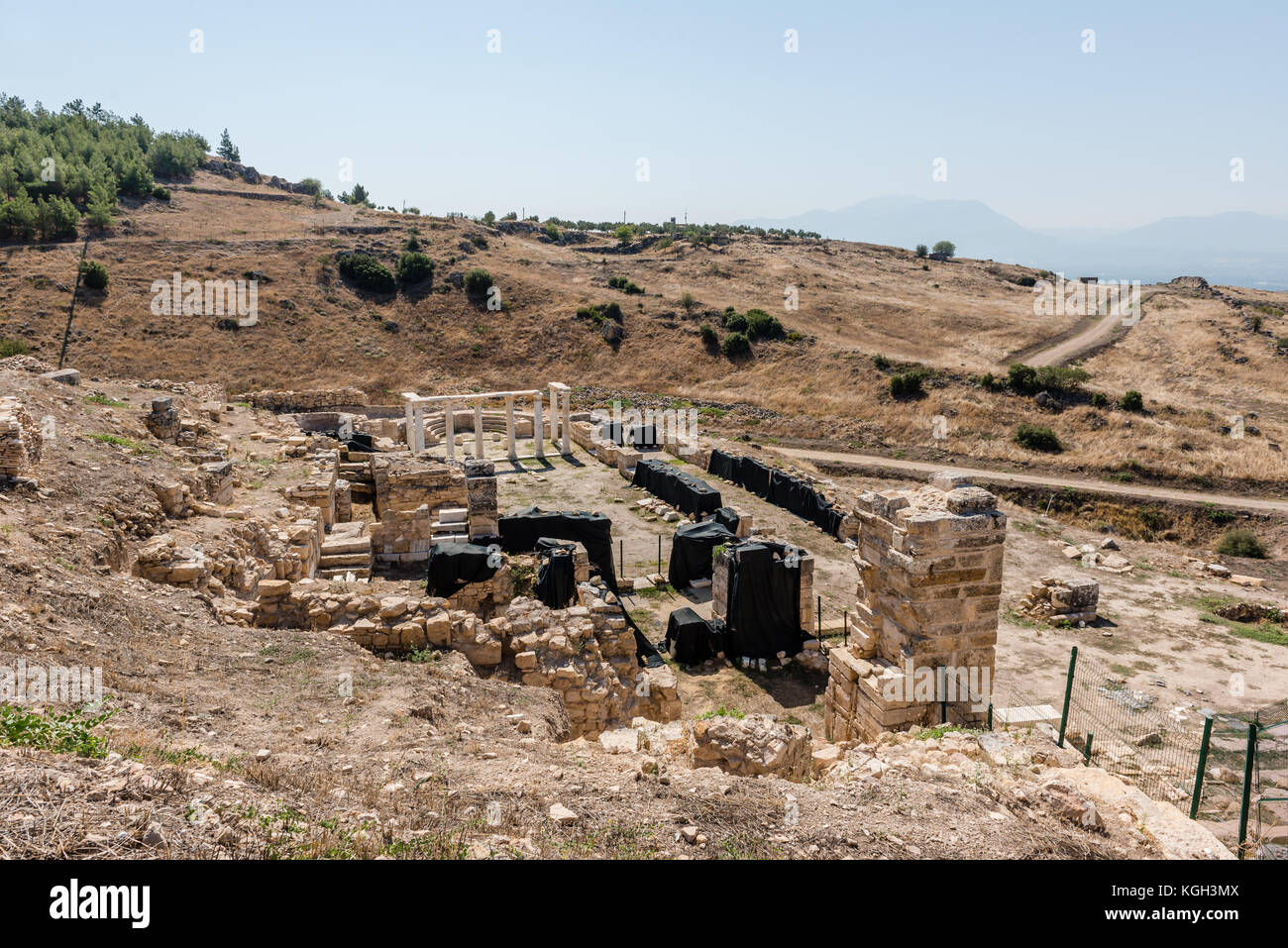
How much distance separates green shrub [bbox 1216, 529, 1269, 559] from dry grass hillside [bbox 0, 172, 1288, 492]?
5098 mm

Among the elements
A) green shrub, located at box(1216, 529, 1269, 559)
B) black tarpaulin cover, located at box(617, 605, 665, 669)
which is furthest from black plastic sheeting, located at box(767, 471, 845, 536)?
green shrub, located at box(1216, 529, 1269, 559)

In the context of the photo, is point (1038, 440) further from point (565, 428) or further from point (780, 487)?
point (565, 428)

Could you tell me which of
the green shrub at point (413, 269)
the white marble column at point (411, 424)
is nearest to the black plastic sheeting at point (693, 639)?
the white marble column at point (411, 424)

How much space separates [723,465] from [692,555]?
10.0 metres

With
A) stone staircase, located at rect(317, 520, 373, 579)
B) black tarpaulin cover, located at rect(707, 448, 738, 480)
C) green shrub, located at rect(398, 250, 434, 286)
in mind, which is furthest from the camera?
green shrub, located at rect(398, 250, 434, 286)

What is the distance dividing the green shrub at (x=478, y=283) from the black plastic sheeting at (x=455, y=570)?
44.4m

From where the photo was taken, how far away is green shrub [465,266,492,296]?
52.9 meters

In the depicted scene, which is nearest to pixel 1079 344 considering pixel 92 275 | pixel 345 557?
pixel 345 557

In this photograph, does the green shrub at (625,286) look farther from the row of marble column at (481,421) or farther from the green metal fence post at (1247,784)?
the green metal fence post at (1247,784)

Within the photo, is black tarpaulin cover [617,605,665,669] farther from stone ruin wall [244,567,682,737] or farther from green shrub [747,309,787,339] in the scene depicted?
green shrub [747,309,787,339]

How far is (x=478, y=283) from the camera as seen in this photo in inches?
2087

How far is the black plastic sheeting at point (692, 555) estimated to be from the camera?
1711 centimetres

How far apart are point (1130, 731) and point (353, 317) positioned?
49.0 metres
